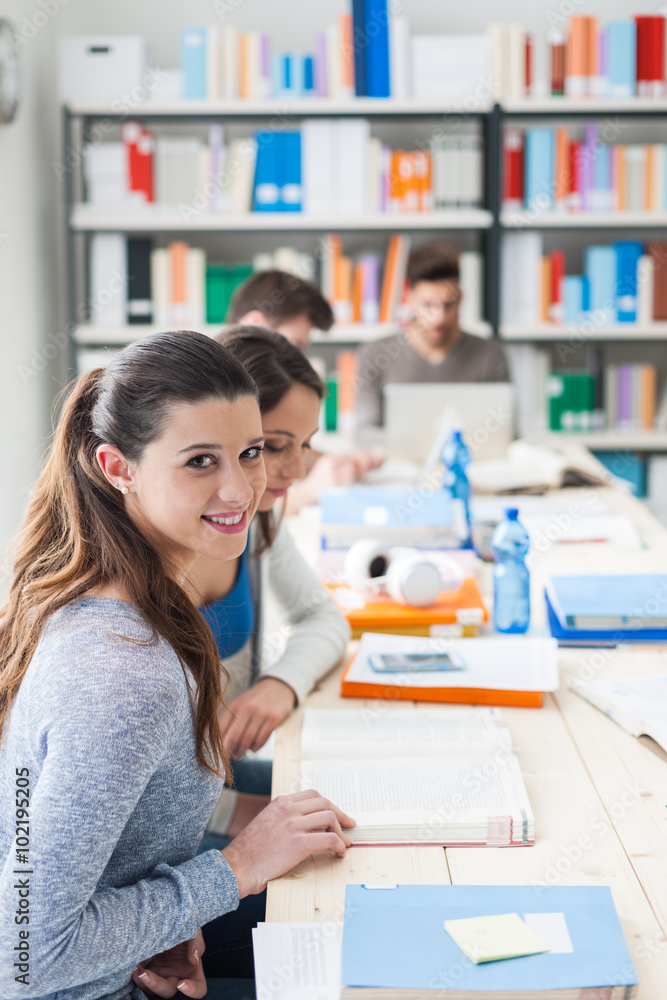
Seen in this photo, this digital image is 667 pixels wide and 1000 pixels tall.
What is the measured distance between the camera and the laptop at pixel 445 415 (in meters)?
2.48

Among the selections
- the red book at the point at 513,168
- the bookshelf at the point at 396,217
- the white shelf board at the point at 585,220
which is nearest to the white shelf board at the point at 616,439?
the bookshelf at the point at 396,217

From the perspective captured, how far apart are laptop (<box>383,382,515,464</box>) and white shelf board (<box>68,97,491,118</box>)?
56.3 inches

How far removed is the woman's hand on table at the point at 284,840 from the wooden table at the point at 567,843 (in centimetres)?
2

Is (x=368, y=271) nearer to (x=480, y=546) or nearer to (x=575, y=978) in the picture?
(x=480, y=546)

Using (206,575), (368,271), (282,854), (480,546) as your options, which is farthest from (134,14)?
(282,854)

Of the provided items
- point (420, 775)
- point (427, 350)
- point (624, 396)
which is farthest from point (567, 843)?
point (624, 396)

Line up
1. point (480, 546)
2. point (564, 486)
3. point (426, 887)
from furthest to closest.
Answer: point (564, 486), point (480, 546), point (426, 887)

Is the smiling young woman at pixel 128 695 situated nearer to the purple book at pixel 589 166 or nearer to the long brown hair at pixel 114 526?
the long brown hair at pixel 114 526

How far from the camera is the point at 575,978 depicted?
74cm

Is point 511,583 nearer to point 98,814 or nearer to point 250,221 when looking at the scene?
point 98,814

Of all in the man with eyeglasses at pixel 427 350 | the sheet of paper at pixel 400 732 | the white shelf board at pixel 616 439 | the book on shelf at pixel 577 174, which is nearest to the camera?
the sheet of paper at pixel 400 732

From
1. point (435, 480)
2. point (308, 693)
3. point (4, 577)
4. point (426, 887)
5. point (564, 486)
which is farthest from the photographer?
point (564, 486)

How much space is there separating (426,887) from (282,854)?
151mm

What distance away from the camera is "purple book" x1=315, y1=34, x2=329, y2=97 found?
3.44 m
